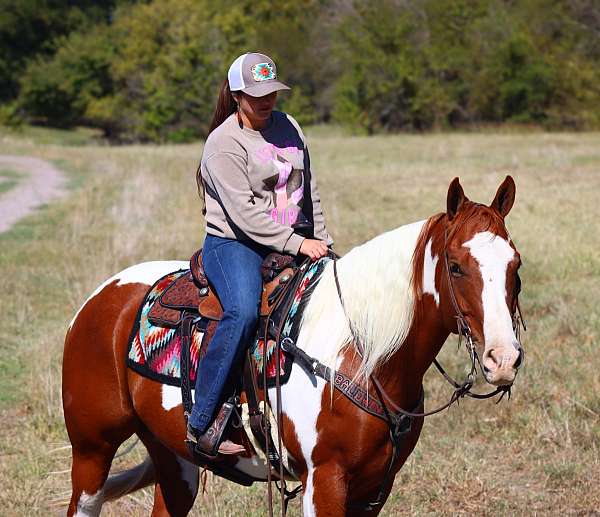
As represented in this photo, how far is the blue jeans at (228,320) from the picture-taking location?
406cm

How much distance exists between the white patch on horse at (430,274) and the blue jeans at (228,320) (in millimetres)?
757

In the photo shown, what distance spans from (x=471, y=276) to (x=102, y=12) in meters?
77.1

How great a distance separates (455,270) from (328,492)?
1.03 m

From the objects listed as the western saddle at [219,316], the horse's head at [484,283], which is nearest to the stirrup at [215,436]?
the western saddle at [219,316]

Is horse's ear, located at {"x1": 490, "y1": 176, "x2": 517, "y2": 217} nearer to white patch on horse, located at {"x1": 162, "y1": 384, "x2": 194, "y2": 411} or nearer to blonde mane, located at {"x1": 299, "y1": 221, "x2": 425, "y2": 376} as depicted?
blonde mane, located at {"x1": 299, "y1": 221, "x2": 425, "y2": 376}

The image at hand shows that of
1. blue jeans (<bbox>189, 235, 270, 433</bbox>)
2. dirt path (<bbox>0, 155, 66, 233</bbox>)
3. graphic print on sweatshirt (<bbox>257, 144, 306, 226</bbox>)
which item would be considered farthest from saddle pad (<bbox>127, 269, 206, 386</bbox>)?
dirt path (<bbox>0, 155, 66, 233</bbox>)

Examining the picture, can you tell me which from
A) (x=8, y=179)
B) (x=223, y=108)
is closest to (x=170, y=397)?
(x=223, y=108)

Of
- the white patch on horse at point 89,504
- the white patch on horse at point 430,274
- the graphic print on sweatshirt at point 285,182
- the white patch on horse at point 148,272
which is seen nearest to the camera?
the white patch on horse at point 430,274

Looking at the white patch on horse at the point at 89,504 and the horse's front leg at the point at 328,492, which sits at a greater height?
the horse's front leg at the point at 328,492

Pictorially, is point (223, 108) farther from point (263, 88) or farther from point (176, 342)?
point (176, 342)

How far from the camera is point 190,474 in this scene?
4941mm

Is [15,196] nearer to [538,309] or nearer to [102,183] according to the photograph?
[102,183]

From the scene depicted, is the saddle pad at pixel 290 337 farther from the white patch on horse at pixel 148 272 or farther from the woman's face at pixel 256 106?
the white patch on horse at pixel 148 272

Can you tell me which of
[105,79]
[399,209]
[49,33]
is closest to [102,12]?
[49,33]
